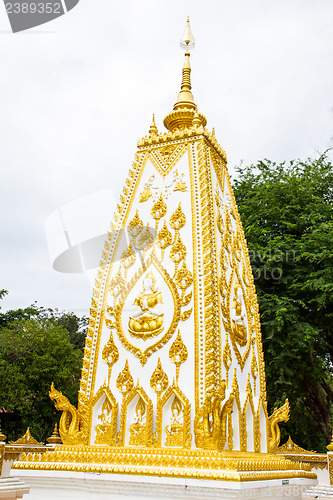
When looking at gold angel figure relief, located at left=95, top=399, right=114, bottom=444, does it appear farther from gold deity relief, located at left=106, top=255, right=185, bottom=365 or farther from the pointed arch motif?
the pointed arch motif

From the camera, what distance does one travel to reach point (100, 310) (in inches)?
252

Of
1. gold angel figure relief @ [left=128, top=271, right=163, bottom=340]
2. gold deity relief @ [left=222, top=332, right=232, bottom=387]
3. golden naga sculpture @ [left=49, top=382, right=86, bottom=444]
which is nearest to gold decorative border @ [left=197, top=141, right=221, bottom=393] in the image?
gold deity relief @ [left=222, top=332, right=232, bottom=387]

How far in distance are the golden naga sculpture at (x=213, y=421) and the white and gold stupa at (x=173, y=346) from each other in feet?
0.04

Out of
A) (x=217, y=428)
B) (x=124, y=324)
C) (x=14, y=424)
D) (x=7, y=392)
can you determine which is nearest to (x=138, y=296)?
(x=124, y=324)

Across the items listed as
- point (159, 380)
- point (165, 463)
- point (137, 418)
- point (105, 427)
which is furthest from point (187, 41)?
point (165, 463)

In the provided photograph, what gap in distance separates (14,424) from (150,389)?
15.7 m

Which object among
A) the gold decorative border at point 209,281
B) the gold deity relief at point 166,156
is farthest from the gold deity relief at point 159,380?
the gold deity relief at point 166,156

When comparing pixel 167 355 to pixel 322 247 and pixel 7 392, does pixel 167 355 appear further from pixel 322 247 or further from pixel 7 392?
pixel 7 392

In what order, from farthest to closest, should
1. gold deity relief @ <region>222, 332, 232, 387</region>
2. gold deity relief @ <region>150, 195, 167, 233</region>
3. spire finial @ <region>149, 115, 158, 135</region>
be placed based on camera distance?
spire finial @ <region>149, 115, 158, 135</region> < gold deity relief @ <region>150, 195, 167, 233</region> < gold deity relief @ <region>222, 332, 232, 387</region>

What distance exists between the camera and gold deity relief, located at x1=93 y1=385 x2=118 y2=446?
562 cm

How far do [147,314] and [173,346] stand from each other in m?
0.58

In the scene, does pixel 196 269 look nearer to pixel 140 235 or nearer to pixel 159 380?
pixel 140 235

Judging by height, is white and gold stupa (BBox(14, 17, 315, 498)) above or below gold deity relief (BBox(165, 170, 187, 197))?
below

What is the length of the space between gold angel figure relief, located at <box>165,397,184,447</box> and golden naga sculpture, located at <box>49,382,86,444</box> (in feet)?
3.72
